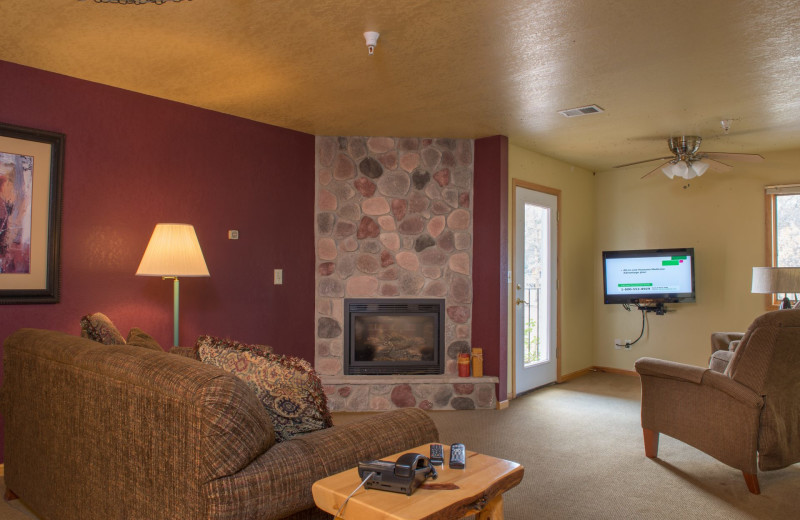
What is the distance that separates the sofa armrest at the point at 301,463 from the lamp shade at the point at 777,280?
3923mm

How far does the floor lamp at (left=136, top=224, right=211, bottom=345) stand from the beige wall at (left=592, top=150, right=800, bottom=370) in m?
4.75

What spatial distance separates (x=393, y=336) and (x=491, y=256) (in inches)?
43.5

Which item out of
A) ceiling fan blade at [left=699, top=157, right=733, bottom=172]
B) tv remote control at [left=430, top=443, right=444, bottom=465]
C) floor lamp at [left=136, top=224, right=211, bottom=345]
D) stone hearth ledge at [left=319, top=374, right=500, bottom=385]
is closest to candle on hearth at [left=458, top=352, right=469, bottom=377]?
stone hearth ledge at [left=319, top=374, right=500, bottom=385]

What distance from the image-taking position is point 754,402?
2904mm

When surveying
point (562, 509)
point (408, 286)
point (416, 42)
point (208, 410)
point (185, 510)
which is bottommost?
point (562, 509)

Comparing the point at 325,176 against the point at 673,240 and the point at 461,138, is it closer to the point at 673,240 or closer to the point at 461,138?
the point at 461,138

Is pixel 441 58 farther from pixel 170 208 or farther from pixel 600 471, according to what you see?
pixel 600 471

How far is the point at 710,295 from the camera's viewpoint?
575cm

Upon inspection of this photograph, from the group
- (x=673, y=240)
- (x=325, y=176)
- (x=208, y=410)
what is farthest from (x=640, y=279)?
(x=208, y=410)

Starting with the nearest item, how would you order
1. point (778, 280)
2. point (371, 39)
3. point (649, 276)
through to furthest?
point (371, 39), point (778, 280), point (649, 276)

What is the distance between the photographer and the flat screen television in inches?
225

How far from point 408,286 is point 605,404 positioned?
6.72 feet

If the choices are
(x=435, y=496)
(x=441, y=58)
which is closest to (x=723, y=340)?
(x=441, y=58)

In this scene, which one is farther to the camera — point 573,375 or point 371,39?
point 573,375
